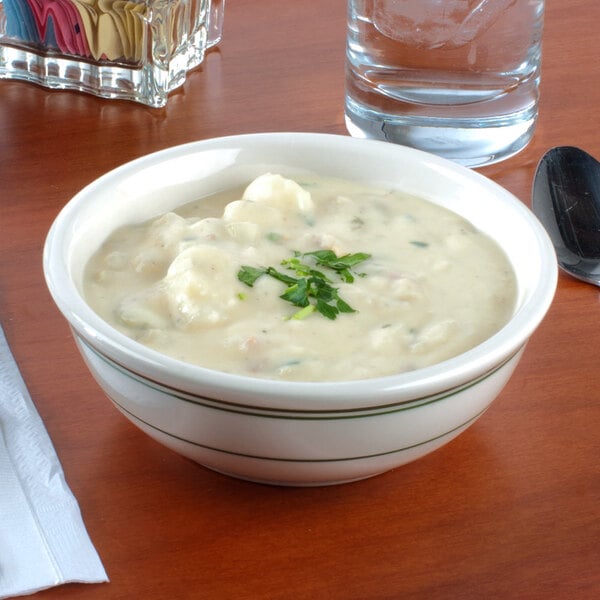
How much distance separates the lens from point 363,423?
2.83 ft

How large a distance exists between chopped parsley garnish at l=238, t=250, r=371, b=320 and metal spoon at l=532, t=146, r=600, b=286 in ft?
1.13

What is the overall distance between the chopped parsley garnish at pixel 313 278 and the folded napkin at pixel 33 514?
0.78 feet

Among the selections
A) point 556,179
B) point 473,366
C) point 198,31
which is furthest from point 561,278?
point 198,31

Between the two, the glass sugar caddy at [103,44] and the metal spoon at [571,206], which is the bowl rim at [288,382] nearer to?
the metal spoon at [571,206]

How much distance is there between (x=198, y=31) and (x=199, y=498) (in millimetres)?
1000

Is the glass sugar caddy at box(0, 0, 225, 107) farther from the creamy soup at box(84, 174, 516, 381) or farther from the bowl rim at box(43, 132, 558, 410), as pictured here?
the bowl rim at box(43, 132, 558, 410)

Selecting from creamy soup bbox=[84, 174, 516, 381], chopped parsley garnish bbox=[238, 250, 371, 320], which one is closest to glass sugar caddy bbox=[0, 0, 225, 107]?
creamy soup bbox=[84, 174, 516, 381]

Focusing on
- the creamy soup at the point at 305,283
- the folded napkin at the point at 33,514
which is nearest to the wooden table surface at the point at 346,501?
the folded napkin at the point at 33,514

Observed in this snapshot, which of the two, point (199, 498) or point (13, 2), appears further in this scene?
point (13, 2)

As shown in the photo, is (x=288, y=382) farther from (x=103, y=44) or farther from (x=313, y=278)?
(x=103, y=44)

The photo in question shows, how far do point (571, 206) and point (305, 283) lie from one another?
0.52m

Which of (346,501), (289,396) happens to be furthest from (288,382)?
(346,501)

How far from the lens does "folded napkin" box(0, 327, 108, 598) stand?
89 cm

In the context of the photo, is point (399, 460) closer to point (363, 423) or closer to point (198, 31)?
point (363, 423)
